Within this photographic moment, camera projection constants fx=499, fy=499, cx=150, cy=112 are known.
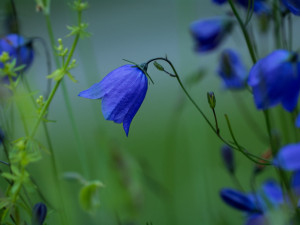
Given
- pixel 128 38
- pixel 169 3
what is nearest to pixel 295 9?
pixel 128 38

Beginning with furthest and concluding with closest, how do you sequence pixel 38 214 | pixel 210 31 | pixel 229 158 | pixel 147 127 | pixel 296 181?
1. pixel 147 127
2. pixel 210 31
3. pixel 229 158
4. pixel 296 181
5. pixel 38 214

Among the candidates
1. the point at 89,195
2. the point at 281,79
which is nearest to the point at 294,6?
the point at 281,79

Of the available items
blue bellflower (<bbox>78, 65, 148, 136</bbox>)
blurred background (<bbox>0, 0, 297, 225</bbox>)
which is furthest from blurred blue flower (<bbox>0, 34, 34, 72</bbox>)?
blue bellflower (<bbox>78, 65, 148, 136</bbox>)

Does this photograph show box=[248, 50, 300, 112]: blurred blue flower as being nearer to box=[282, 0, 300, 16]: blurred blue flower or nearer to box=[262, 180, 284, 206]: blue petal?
box=[282, 0, 300, 16]: blurred blue flower

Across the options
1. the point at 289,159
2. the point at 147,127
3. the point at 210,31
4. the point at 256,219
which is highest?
the point at 210,31

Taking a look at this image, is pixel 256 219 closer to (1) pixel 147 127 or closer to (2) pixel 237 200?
(2) pixel 237 200

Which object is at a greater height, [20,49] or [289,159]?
[20,49]

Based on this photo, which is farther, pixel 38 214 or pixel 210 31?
pixel 210 31

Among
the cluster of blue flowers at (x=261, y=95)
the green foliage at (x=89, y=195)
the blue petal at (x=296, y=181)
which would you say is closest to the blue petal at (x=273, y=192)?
the cluster of blue flowers at (x=261, y=95)
